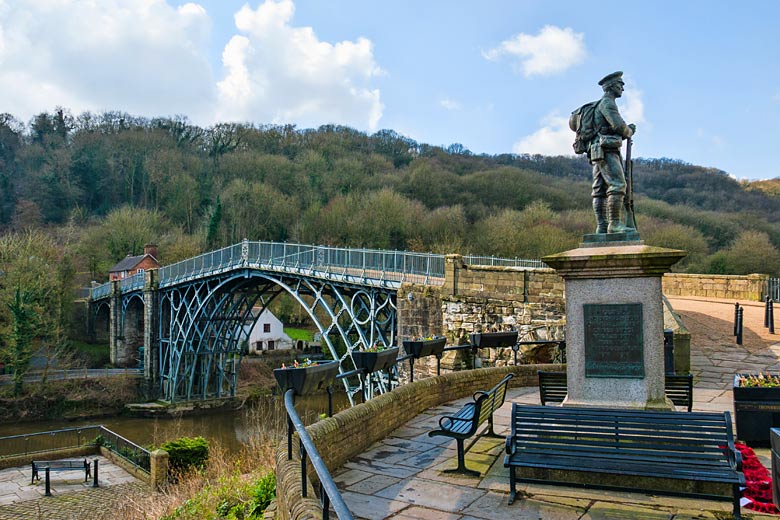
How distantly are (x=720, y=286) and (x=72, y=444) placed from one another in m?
30.7

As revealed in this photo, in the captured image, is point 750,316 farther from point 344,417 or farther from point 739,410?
point 344,417

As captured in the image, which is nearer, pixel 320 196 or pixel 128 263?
pixel 128 263

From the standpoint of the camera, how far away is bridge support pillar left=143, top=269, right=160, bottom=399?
131ft

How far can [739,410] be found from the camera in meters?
6.86

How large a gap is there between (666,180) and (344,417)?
69.7 metres

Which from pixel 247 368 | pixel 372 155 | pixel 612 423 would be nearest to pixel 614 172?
pixel 612 423

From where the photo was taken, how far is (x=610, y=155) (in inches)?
272

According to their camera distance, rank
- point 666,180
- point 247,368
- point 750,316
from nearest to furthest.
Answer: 1. point 750,316
2. point 247,368
3. point 666,180

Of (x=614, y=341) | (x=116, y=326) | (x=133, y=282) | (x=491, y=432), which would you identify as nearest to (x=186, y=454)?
(x=491, y=432)

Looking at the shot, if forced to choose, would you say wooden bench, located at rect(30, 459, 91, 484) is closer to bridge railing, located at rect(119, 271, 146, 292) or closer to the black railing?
bridge railing, located at rect(119, 271, 146, 292)

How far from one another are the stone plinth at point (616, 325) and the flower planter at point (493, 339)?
4225 mm

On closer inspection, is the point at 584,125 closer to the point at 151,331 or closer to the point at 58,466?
the point at 58,466

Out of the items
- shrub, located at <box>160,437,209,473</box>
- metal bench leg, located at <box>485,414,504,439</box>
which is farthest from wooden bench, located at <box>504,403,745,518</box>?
shrub, located at <box>160,437,209,473</box>

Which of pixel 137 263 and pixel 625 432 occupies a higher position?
pixel 137 263
